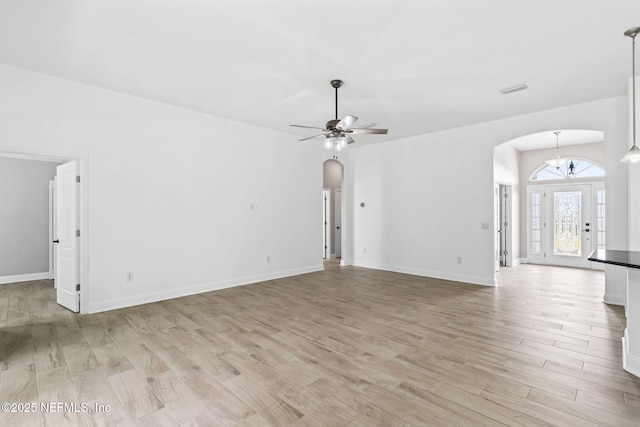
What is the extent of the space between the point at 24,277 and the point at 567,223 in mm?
12401

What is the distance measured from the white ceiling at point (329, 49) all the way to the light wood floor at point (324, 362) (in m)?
3.07

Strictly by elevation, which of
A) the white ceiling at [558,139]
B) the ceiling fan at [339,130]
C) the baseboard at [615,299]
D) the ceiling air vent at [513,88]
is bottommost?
the baseboard at [615,299]

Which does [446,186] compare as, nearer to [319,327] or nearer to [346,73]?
[346,73]

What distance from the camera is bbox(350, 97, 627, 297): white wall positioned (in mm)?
4594

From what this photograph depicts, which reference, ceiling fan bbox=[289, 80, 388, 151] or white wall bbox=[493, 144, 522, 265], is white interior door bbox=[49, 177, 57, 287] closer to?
ceiling fan bbox=[289, 80, 388, 151]

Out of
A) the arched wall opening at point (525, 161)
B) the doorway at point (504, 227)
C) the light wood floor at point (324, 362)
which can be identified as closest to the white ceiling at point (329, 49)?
the arched wall opening at point (525, 161)

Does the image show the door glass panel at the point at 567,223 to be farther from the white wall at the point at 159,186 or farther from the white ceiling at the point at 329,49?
the white wall at the point at 159,186

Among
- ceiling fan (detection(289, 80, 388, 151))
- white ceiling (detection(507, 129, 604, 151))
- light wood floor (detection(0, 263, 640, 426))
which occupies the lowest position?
light wood floor (detection(0, 263, 640, 426))

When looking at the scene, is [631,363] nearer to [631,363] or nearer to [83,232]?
[631,363]

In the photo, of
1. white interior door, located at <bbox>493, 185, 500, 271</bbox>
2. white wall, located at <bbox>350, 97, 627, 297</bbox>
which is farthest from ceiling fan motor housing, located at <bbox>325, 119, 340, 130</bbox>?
white interior door, located at <bbox>493, 185, 500, 271</bbox>

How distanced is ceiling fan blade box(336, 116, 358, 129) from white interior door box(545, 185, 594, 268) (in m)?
7.13

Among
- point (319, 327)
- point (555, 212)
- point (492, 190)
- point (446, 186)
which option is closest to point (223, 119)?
point (319, 327)

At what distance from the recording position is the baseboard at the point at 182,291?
13.9ft

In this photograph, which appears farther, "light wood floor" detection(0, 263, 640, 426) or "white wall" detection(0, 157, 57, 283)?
"white wall" detection(0, 157, 57, 283)
